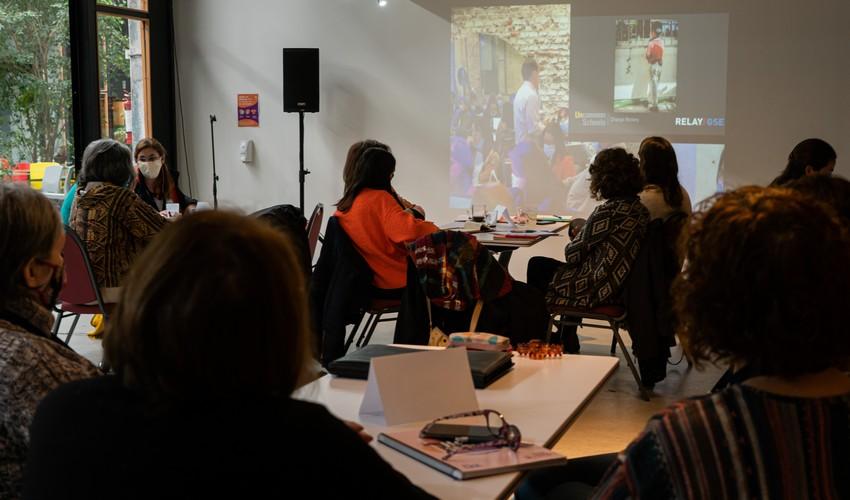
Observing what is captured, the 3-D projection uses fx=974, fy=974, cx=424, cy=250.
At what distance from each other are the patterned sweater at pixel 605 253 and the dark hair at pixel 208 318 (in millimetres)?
3936

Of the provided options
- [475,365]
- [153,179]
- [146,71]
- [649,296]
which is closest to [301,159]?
[146,71]

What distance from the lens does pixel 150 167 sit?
21.4 ft

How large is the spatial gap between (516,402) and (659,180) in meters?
3.62

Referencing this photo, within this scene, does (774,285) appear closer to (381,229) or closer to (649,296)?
(649,296)

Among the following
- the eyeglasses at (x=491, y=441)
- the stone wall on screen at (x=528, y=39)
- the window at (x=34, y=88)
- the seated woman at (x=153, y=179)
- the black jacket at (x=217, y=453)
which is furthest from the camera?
the stone wall on screen at (x=528, y=39)

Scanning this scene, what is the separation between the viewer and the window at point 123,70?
27.7 feet

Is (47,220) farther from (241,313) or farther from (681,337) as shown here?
(681,337)

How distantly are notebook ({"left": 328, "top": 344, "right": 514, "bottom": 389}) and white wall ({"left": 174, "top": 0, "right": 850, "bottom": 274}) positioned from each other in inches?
226

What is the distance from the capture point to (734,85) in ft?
25.2

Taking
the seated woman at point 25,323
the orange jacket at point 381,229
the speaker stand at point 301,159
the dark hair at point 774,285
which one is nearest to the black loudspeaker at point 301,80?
the speaker stand at point 301,159

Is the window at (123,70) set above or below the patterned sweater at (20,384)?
above

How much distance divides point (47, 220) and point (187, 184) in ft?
24.9

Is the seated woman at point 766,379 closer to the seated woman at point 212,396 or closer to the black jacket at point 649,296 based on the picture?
the seated woman at point 212,396

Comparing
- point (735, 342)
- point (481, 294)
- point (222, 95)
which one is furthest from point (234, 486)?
point (222, 95)
